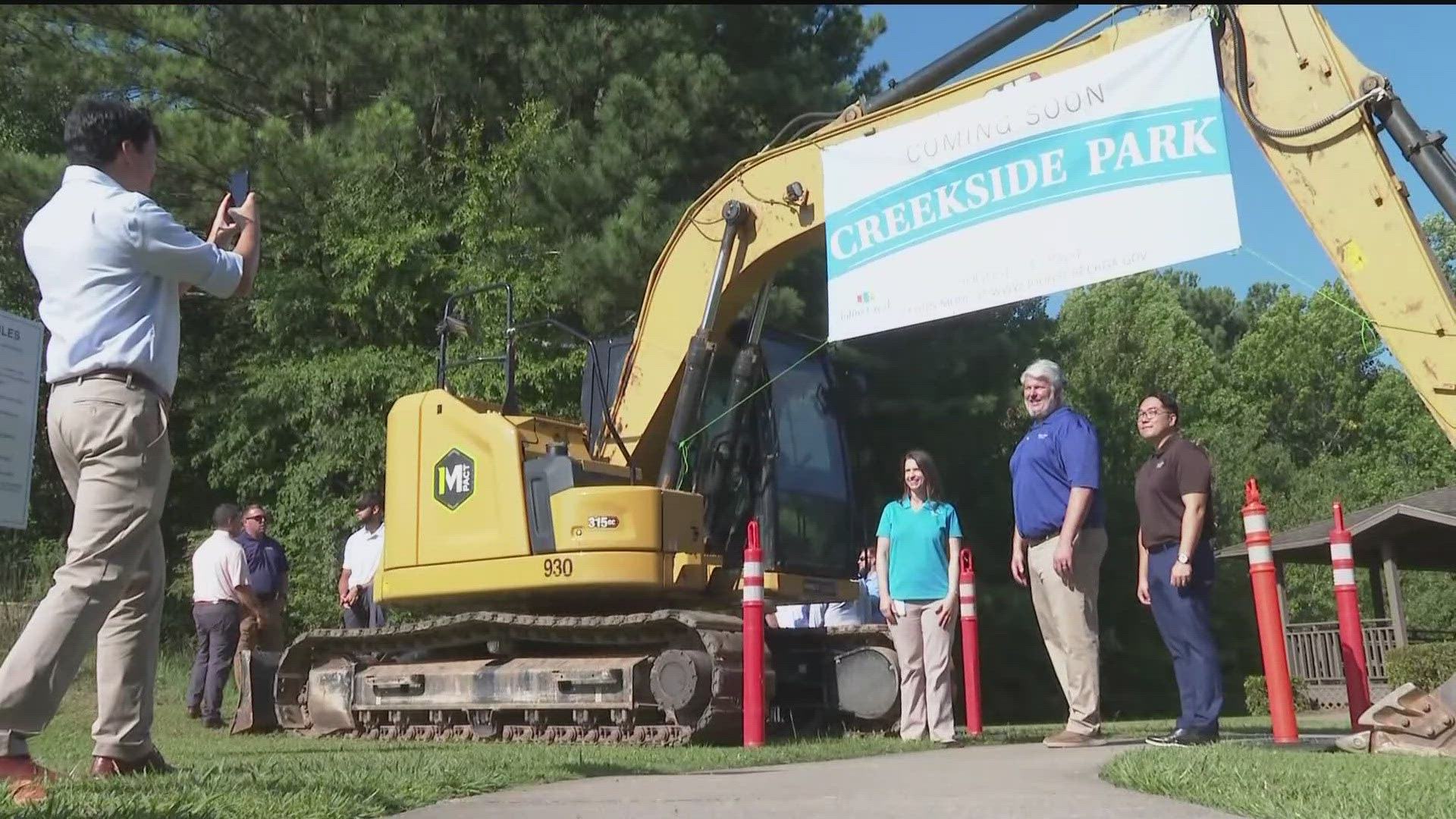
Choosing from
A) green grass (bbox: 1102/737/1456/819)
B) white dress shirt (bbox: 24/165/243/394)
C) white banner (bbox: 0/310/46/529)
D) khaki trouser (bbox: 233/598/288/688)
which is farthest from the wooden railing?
white dress shirt (bbox: 24/165/243/394)

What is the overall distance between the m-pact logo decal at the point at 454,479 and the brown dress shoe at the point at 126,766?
468 centimetres

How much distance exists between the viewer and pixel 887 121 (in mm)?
8141

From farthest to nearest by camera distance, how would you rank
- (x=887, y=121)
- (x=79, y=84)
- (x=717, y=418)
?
(x=79, y=84), (x=717, y=418), (x=887, y=121)

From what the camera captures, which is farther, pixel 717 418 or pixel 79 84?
pixel 79 84

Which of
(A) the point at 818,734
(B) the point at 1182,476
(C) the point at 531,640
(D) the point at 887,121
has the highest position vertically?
(D) the point at 887,121

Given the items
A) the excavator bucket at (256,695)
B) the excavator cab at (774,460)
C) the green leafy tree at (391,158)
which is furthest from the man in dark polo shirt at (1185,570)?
the green leafy tree at (391,158)

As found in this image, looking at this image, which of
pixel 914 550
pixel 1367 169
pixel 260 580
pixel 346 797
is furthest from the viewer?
pixel 260 580

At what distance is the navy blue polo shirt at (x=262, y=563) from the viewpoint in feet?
36.0

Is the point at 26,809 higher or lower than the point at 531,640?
lower

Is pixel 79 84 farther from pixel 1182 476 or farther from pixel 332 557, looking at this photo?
pixel 1182 476

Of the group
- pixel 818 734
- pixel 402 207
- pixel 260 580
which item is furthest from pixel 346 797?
pixel 402 207

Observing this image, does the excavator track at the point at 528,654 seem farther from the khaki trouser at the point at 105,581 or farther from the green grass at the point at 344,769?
the khaki trouser at the point at 105,581

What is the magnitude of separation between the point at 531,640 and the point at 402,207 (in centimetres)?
1007

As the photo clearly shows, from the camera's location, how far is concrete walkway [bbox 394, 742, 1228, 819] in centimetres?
367
